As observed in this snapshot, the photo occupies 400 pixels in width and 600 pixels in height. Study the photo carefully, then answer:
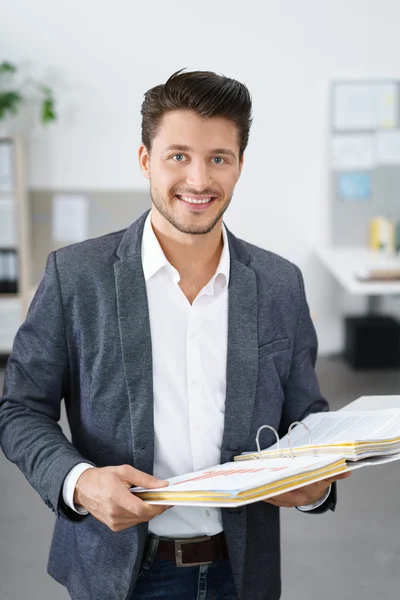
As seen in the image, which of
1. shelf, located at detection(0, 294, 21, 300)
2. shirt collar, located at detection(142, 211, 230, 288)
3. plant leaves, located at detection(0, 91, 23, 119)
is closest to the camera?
shirt collar, located at detection(142, 211, 230, 288)

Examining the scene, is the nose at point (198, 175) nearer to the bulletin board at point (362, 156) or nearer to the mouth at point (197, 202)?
the mouth at point (197, 202)

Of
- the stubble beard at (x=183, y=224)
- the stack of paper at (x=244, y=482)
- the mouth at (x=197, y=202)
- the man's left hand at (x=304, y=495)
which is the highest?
the mouth at (x=197, y=202)

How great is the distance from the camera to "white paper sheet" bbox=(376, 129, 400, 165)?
5.07 metres

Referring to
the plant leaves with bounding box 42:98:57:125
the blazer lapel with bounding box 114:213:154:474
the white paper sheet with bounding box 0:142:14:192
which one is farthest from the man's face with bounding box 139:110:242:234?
the white paper sheet with bounding box 0:142:14:192

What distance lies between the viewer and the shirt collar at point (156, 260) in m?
1.28

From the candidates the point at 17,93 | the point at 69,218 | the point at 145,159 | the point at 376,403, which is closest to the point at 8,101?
the point at 17,93

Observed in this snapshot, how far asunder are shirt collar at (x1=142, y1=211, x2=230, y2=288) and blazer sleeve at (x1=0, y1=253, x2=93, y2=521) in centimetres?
15

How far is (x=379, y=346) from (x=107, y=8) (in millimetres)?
2737

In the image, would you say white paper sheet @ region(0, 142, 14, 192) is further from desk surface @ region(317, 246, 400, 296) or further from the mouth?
the mouth

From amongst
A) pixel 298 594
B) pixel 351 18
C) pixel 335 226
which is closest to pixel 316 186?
pixel 335 226

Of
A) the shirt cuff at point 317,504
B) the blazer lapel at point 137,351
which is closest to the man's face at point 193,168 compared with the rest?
the blazer lapel at point 137,351

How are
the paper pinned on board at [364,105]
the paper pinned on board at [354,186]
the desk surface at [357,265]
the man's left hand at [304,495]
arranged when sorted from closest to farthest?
the man's left hand at [304,495] → the desk surface at [357,265] → the paper pinned on board at [364,105] → the paper pinned on board at [354,186]

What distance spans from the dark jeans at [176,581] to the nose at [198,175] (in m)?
0.60

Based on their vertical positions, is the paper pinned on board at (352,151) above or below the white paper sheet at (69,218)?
above
